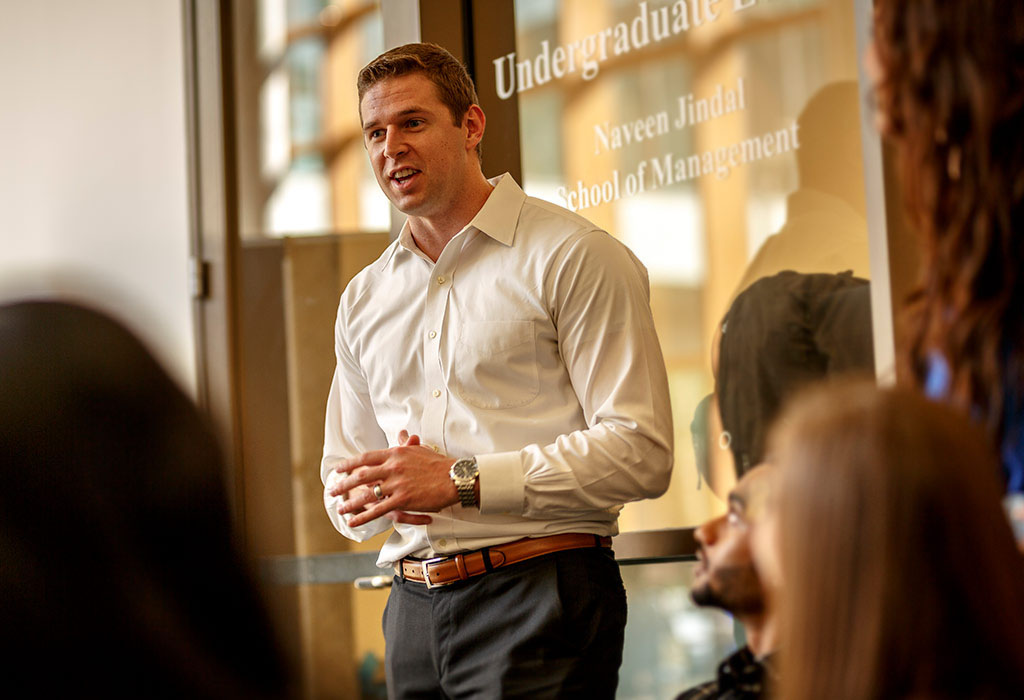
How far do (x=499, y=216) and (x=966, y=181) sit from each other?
128 cm

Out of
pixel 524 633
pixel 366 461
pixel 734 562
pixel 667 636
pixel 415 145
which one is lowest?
pixel 667 636

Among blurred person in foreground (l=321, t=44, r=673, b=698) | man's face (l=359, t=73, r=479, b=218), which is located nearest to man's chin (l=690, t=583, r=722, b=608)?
blurred person in foreground (l=321, t=44, r=673, b=698)

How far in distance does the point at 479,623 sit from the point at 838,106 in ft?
4.38

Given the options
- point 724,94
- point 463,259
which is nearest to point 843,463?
point 463,259

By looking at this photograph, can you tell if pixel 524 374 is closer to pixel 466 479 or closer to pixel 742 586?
pixel 466 479

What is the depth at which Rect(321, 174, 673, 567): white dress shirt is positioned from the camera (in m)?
2.25

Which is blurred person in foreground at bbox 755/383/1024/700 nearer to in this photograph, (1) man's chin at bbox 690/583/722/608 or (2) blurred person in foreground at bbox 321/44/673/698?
(1) man's chin at bbox 690/583/722/608

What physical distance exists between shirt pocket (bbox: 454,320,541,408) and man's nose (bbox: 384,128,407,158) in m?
0.43

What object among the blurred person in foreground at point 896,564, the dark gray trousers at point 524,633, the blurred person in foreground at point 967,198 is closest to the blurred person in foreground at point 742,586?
the blurred person in foreground at point 967,198

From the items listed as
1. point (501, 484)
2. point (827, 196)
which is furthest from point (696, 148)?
point (501, 484)

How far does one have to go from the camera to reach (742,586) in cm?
151

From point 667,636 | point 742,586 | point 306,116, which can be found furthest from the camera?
point 306,116

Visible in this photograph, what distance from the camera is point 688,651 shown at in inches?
117

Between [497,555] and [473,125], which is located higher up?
[473,125]
